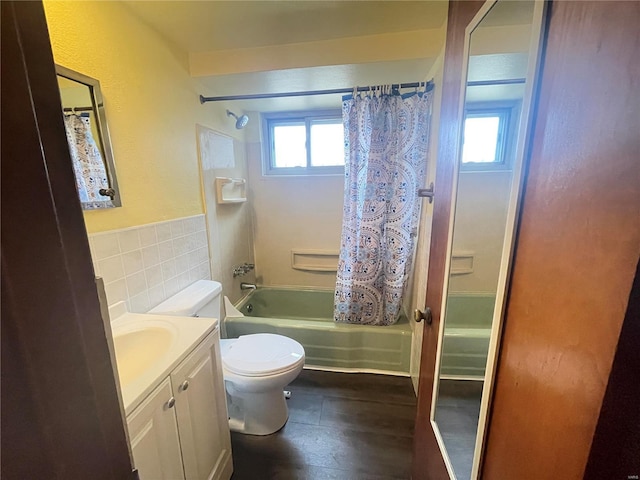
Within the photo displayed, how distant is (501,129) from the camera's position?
81 cm

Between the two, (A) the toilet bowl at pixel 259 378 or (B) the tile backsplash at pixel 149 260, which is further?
(A) the toilet bowl at pixel 259 378

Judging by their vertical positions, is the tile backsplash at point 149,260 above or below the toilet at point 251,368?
above

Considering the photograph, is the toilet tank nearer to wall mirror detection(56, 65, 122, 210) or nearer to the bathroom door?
wall mirror detection(56, 65, 122, 210)

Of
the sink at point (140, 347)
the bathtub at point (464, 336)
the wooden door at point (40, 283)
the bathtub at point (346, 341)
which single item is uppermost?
the wooden door at point (40, 283)

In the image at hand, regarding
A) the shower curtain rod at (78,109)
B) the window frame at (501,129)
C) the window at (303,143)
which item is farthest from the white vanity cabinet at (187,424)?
the window at (303,143)

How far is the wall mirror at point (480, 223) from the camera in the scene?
2.12ft

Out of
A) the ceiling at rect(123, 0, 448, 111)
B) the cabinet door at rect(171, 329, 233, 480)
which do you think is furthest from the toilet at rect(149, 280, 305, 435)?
the ceiling at rect(123, 0, 448, 111)

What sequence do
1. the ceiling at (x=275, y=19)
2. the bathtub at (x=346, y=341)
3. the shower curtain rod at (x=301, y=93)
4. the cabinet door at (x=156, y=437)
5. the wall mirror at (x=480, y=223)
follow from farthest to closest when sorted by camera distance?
the bathtub at (x=346, y=341) → the shower curtain rod at (x=301, y=93) → the ceiling at (x=275, y=19) → the cabinet door at (x=156, y=437) → the wall mirror at (x=480, y=223)

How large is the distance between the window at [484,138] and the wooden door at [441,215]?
0.17 feet

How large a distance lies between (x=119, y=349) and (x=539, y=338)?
52.7 inches

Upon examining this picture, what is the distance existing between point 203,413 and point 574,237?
1328mm

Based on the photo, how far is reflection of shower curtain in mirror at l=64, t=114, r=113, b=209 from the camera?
1109mm

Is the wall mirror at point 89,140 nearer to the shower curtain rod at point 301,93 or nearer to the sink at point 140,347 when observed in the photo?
the sink at point 140,347

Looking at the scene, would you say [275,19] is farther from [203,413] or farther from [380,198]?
[203,413]
